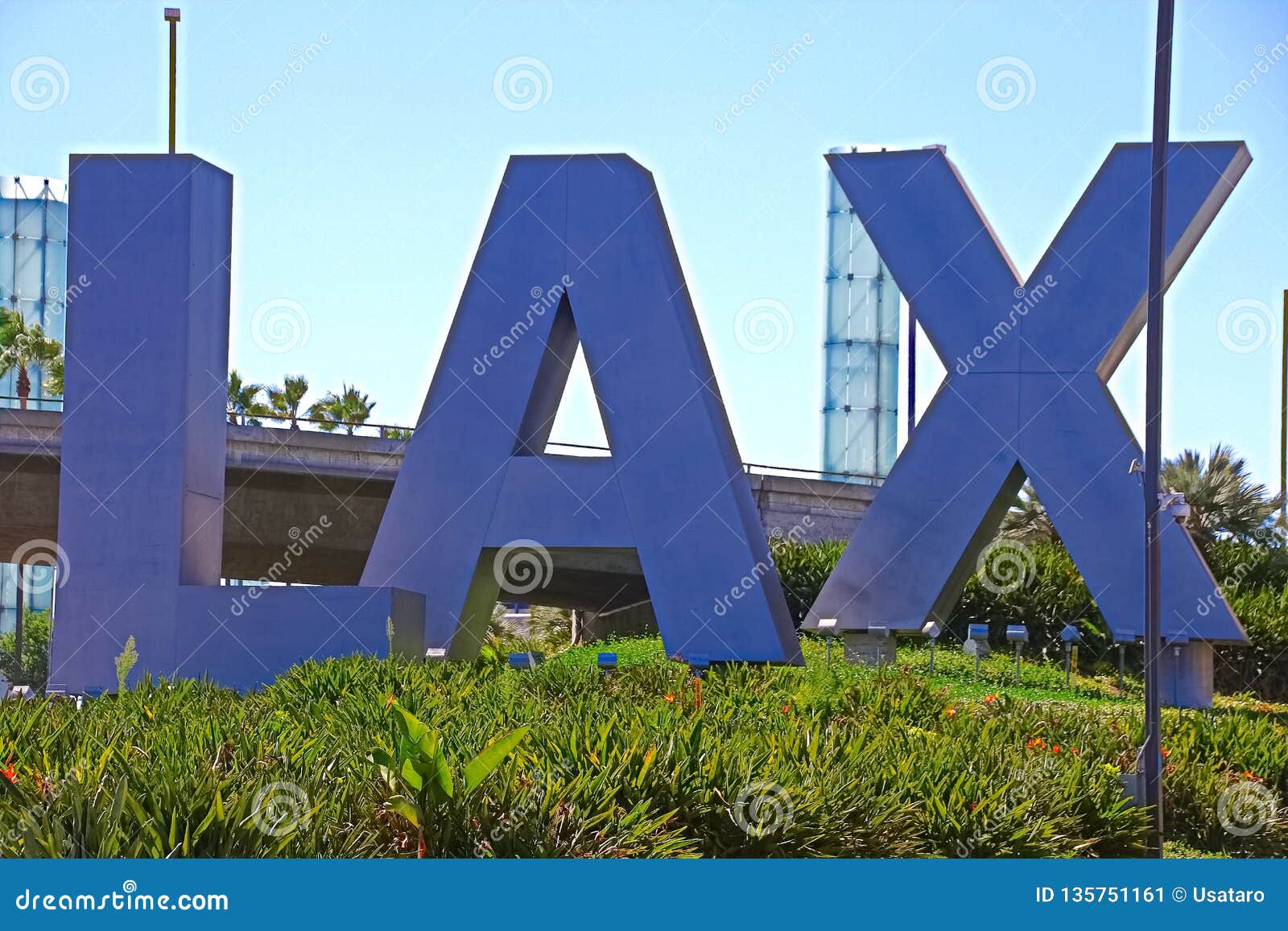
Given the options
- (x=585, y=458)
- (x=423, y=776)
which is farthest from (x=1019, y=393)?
(x=423, y=776)

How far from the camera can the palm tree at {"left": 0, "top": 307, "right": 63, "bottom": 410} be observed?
4503cm

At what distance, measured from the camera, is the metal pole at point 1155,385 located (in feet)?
41.3

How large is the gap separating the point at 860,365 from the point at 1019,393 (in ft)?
88.2

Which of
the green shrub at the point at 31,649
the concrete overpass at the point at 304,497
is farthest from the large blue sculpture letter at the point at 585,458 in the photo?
the green shrub at the point at 31,649

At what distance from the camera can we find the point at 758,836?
32.2 ft

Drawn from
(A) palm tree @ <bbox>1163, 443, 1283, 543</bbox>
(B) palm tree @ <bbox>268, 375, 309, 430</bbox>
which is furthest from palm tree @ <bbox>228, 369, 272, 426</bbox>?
(A) palm tree @ <bbox>1163, 443, 1283, 543</bbox>

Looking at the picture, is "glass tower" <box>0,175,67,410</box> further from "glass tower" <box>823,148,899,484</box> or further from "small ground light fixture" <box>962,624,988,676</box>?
"small ground light fixture" <box>962,624,988,676</box>

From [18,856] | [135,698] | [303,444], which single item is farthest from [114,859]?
[303,444]

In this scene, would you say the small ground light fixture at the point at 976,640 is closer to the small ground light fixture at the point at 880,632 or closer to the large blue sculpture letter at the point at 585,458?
the small ground light fixture at the point at 880,632

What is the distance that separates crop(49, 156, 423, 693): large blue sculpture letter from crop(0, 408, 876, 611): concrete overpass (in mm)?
7673

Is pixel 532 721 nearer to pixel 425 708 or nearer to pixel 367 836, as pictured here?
Result: pixel 425 708

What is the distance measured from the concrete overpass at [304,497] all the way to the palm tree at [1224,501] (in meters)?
7.10

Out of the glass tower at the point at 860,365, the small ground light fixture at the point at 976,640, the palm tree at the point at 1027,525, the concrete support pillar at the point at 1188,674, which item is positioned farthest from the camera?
the glass tower at the point at 860,365

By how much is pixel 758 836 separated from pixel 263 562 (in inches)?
946
